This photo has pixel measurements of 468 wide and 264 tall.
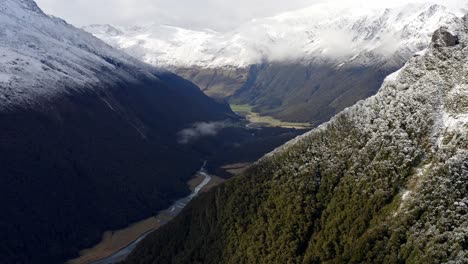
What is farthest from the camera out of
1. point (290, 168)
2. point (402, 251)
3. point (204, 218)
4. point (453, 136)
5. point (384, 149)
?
point (204, 218)

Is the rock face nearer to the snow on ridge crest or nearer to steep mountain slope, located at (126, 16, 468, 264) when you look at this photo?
steep mountain slope, located at (126, 16, 468, 264)

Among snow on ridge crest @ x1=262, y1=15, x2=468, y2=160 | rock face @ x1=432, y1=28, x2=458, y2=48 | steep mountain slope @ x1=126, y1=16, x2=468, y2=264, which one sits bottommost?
steep mountain slope @ x1=126, y1=16, x2=468, y2=264

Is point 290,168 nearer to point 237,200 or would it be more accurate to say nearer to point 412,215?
point 237,200

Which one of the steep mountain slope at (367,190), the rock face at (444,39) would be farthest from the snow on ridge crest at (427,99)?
the rock face at (444,39)

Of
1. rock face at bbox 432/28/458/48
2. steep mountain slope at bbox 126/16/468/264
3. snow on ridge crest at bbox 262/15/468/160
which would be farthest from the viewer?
rock face at bbox 432/28/458/48

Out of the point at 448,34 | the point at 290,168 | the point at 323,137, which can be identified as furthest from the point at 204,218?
the point at 448,34

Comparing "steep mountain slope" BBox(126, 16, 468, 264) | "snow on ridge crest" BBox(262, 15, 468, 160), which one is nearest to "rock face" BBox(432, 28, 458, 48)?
"steep mountain slope" BBox(126, 16, 468, 264)

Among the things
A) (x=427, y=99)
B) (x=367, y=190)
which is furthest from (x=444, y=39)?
(x=367, y=190)

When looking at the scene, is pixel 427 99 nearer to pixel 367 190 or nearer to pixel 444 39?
pixel 444 39
